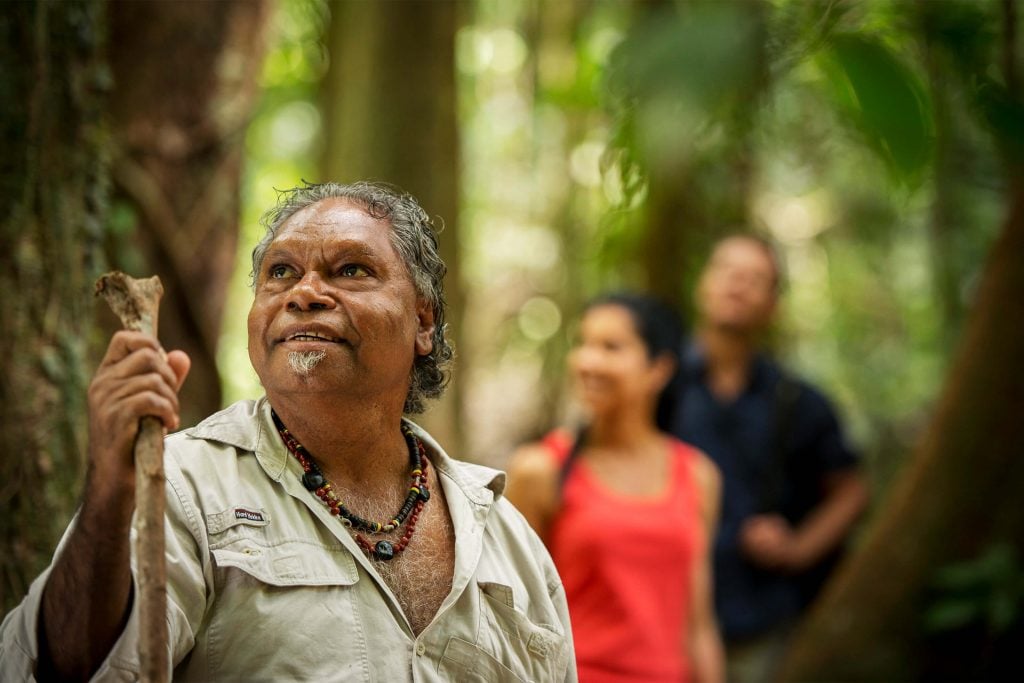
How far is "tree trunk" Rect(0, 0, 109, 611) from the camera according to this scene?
2842 millimetres

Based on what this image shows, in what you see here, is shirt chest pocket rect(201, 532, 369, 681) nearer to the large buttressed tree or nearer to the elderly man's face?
the elderly man's face

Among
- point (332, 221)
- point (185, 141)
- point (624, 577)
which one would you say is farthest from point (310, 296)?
point (185, 141)

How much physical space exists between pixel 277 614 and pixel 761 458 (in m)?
3.32

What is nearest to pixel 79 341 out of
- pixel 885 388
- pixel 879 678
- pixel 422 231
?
pixel 422 231

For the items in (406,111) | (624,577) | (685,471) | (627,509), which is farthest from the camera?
(406,111)

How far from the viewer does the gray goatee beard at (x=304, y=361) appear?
2.12m

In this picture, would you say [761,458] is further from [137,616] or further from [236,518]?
[137,616]

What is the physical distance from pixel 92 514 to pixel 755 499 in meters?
3.60

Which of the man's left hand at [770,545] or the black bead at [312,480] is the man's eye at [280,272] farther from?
the man's left hand at [770,545]

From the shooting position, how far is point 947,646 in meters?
5.39

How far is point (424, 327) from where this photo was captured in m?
2.45

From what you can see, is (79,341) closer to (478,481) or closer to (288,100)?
(478,481)

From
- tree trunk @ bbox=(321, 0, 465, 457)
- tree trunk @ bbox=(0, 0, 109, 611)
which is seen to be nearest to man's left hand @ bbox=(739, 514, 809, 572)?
tree trunk @ bbox=(321, 0, 465, 457)

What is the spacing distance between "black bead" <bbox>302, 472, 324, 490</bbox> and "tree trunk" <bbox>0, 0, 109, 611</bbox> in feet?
3.70
